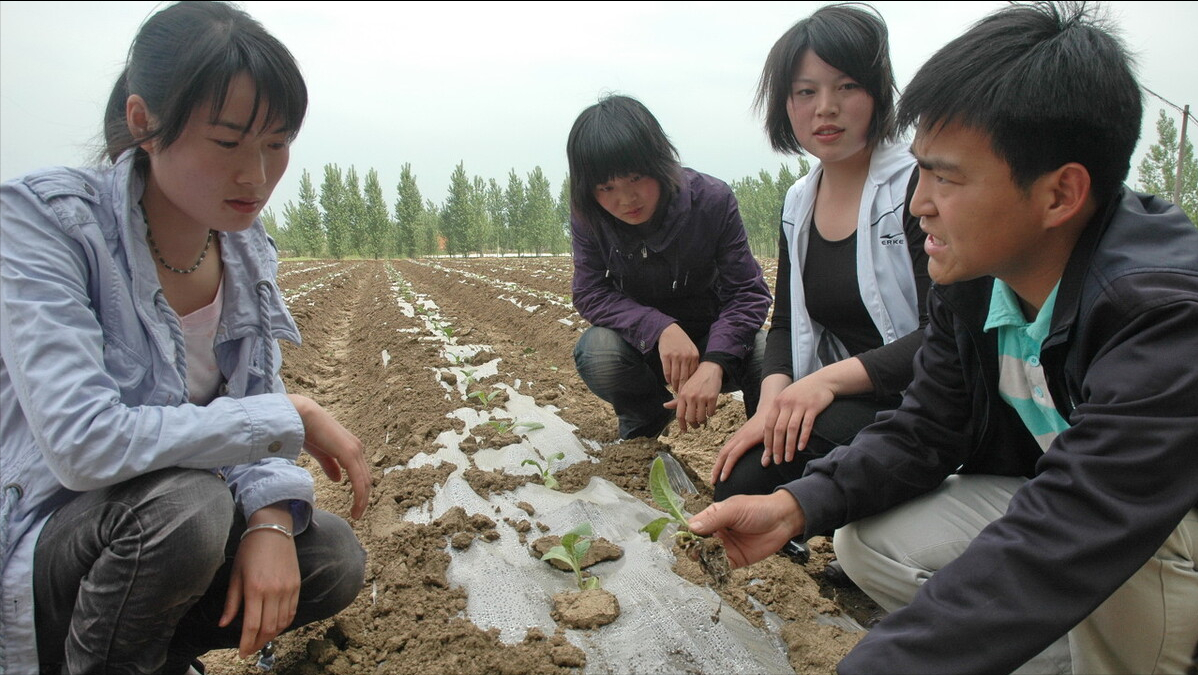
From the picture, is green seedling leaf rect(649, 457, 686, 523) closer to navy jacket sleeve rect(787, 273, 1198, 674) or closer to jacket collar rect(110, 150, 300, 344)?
navy jacket sleeve rect(787, 273, 1198, 674)

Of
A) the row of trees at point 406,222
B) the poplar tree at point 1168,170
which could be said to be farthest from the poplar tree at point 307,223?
the poplar tree at point 1168,170

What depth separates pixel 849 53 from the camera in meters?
1.91

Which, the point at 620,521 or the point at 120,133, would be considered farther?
the point at 620,521

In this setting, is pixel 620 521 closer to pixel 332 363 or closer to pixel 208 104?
pixel 208 104

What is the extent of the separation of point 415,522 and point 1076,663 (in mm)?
1800

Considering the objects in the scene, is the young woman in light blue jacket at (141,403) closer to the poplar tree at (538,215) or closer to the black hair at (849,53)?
the black hair at (849,53)

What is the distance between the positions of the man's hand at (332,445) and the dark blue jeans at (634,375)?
1386 mm

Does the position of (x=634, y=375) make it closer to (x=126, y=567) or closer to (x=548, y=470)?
(x=548, y=470)

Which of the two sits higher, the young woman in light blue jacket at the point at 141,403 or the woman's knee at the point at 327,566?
the young woman in light blue jacket at the point at 141,403

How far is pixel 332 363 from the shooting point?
618cm

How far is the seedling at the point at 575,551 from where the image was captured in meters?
1.81

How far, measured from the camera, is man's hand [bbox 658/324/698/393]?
242cm

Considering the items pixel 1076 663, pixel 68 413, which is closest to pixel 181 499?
pixel 68 413

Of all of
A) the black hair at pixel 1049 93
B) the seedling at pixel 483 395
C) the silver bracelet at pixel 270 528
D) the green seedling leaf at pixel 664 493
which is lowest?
the seedling at pixel 483 395
